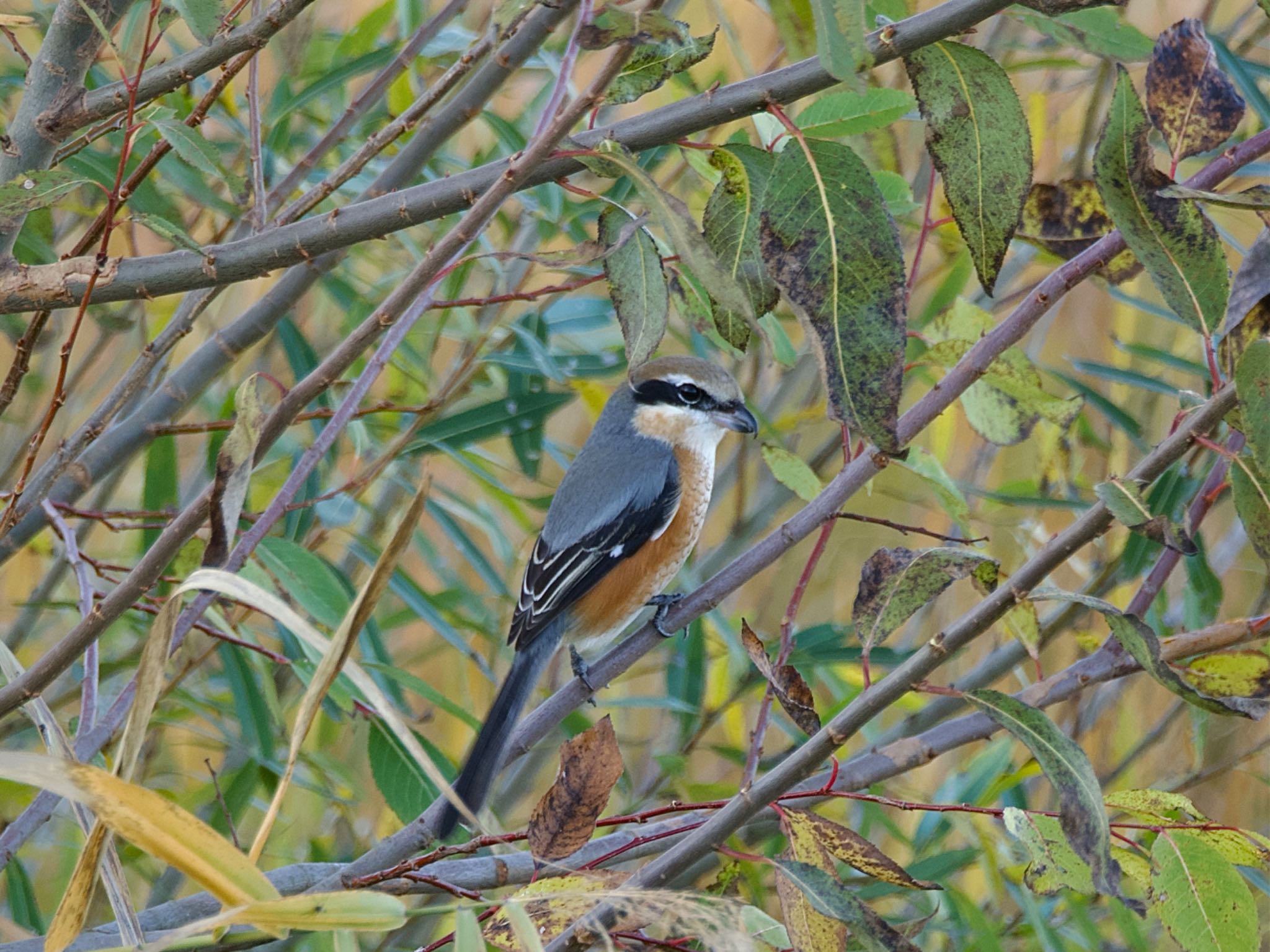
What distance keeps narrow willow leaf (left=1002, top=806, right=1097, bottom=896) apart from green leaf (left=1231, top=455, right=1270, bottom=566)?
34 cm

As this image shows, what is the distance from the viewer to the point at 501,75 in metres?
1.61

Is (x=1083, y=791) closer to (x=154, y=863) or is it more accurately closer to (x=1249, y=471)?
(x=1249, y=471)

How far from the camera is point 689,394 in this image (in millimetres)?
2822

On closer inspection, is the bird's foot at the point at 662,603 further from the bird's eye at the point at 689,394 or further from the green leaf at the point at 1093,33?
the green leaf at the point at 1093,33

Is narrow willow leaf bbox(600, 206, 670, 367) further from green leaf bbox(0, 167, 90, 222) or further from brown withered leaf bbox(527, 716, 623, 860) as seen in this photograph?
green leaf bbox(0, 167, 90, 222)

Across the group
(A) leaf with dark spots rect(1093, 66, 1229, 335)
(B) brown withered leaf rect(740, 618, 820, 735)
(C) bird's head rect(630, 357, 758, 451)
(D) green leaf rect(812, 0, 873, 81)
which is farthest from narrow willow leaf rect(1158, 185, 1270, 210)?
(C) bird's head rect(630, 357, 758, 451)

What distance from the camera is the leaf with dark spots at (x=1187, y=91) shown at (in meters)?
1.16

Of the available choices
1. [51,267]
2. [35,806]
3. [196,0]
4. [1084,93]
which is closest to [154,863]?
[35,806]

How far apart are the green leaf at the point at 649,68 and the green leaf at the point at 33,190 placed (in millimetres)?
511

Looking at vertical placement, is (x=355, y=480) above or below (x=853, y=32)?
below

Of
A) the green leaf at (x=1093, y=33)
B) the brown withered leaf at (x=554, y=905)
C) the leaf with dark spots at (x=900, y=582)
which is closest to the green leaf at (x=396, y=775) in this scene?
the brown withered leaf at (x=554, y=905)

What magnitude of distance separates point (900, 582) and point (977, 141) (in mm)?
439

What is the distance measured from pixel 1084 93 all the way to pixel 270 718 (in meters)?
2.94

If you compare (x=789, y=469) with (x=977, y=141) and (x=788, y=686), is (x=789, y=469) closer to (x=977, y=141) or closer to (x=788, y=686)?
(x=788, y=686)
